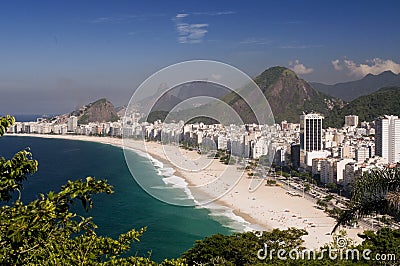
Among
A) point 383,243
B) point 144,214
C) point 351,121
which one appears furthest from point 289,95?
point 383,243

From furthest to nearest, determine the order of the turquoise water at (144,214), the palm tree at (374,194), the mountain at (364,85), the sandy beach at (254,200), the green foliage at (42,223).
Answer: the mountain at (364,85), the sandy beach at (254,200), the turquoise water at (144,214), the palm tree at (374,194), the green foliage at (42,223)

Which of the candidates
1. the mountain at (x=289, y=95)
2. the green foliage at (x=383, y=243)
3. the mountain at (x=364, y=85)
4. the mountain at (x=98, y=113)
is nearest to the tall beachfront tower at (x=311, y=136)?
the green foliage at (x=383, y=243)

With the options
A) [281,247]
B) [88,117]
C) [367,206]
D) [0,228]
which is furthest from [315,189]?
[88,117]

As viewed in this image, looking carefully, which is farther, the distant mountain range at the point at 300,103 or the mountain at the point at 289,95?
the mountain at the point at 289,95

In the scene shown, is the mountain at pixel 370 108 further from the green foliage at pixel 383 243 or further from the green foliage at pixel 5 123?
the green foliage at pixel 5 123

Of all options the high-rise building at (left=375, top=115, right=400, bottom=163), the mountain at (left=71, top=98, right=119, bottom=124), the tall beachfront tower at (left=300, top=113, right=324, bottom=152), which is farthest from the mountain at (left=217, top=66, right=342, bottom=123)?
the high-rise building at (left=375, top=115, right=400, bottom=163)

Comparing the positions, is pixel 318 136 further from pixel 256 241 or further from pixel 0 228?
pixel 0 228
